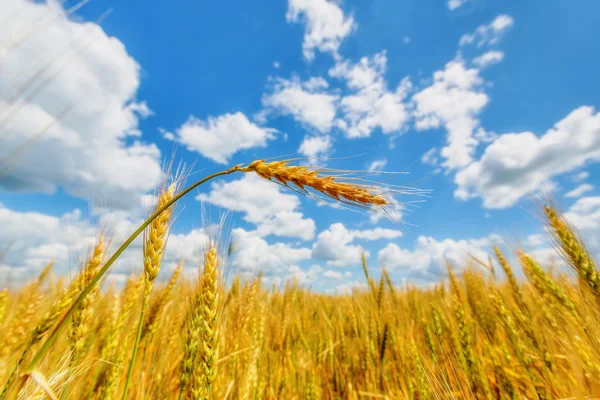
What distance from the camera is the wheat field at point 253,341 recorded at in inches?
55.4

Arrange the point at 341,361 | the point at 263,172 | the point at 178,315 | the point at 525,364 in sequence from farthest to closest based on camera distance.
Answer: the point at 341,361, the point at 178,315, the point at 525,364, the point at 263,172

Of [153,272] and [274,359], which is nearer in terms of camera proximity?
[153,272]

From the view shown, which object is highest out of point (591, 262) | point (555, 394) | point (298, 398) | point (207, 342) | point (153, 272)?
point (591, 262)

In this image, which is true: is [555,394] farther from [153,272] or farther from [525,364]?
[153,272]

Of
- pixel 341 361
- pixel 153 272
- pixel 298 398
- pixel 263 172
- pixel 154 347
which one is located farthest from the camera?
pixel 341 361

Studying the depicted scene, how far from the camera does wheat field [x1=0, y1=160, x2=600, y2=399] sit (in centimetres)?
141

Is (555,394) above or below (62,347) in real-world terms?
below

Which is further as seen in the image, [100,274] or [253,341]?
[253,341]

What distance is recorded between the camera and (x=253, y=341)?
2.78 meters

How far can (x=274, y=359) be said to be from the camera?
330 cm

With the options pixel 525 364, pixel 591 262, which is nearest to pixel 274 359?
pixel 525 364

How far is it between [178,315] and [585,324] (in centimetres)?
346

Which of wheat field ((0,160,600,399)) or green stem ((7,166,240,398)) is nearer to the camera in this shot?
green stem ((7,166,240,398))

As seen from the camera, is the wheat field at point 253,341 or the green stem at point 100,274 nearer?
the green stem at point 100,274
